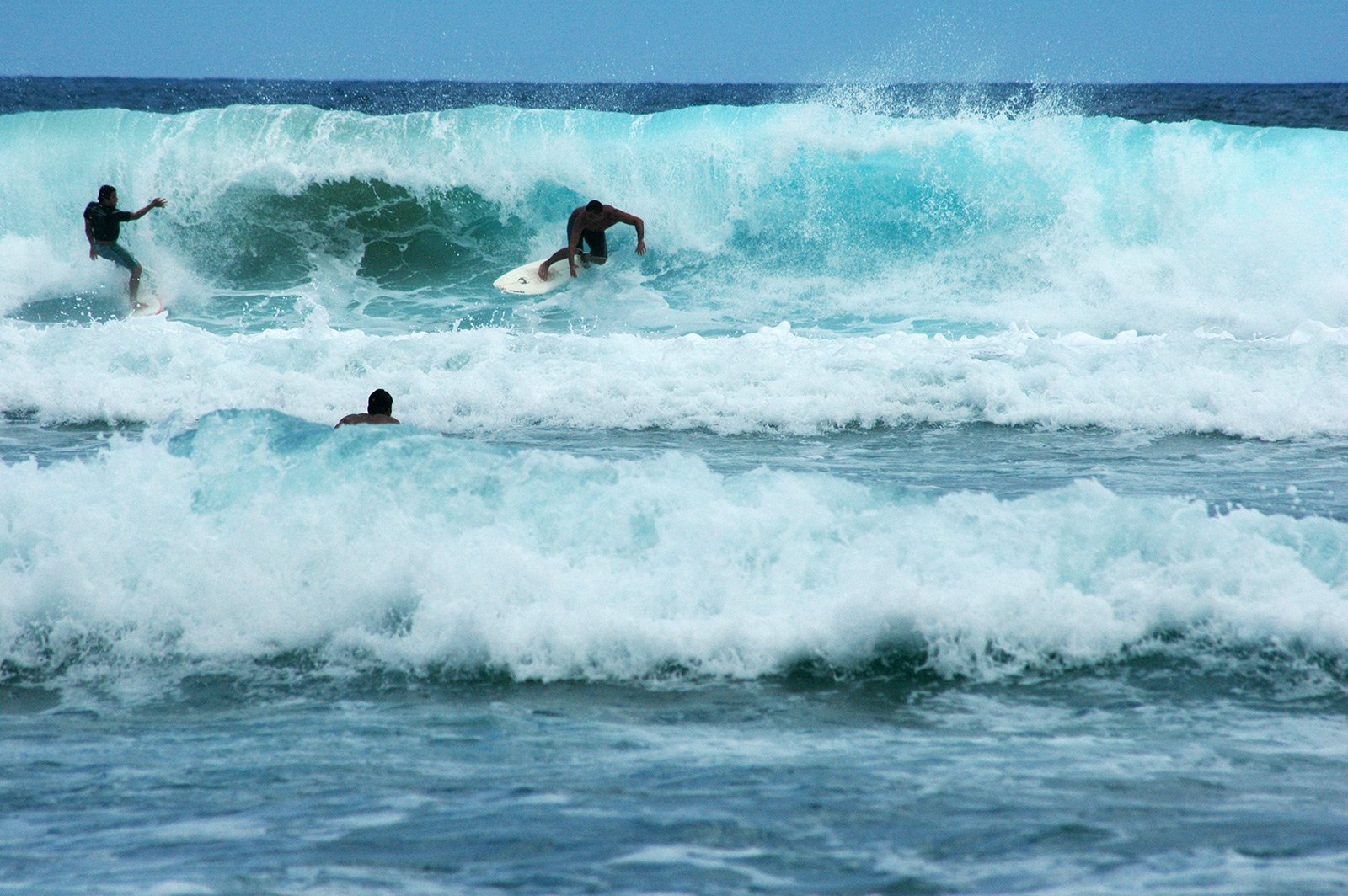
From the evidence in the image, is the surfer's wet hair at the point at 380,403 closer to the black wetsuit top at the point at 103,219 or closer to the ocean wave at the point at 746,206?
the ocean wave at the point at 746,206

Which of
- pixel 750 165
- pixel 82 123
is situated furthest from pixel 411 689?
pixel 82 123

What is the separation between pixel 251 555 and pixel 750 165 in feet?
38.6

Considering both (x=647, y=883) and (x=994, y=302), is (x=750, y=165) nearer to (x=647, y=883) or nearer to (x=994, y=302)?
(x=994, y=302)

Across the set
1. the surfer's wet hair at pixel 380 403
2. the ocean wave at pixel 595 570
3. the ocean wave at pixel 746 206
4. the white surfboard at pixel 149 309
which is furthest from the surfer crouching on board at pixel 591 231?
the ocean wave at pixel 595 570

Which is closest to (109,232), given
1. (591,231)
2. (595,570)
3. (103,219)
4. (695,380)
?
(103,219)

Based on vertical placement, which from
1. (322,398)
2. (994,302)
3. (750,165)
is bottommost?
(322,398)

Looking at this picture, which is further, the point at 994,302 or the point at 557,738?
the point at 994,302

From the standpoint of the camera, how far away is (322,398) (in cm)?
942

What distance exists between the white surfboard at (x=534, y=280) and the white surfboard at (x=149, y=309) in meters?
3.70

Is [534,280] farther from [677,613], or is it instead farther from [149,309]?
[677,613]

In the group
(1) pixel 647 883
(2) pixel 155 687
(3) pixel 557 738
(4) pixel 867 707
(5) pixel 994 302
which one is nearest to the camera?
(1) pixel 647 883

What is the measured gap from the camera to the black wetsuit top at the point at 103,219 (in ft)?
42.7

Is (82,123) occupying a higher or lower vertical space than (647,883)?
higher

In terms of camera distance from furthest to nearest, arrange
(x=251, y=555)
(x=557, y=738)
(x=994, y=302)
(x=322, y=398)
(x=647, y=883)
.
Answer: (x=994, y=302) → (x=322, y=398) → (x=251, y=555) → (x=557, y=738) → (x=647, y=883)
